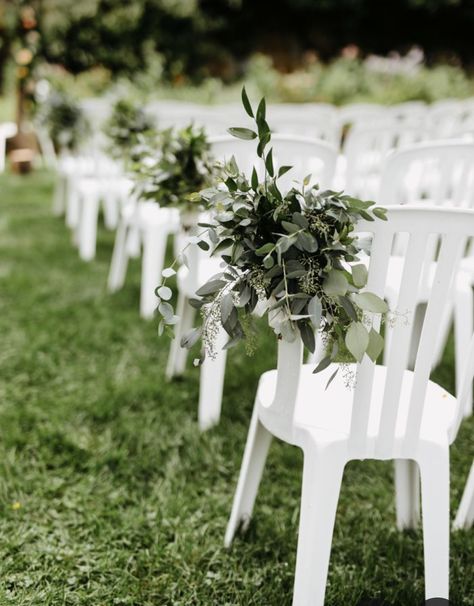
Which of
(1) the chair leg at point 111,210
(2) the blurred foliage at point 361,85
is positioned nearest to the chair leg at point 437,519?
(1) the chair leg at point 111,210

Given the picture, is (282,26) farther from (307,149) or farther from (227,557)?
(227,557)

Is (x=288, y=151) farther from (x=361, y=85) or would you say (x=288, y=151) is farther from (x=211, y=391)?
(x=361, y=85)

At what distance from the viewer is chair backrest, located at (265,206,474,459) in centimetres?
128

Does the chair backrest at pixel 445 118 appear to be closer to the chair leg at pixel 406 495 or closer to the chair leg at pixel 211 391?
the chair leg at pixel 211 391

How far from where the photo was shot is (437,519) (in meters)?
1.46

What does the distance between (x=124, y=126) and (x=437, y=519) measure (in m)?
2.48

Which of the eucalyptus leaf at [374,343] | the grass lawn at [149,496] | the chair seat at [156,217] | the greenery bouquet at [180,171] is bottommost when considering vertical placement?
the grass lawn at [149,496]

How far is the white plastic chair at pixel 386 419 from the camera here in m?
1.30

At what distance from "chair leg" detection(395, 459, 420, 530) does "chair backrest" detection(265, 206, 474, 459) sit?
15.5 inches

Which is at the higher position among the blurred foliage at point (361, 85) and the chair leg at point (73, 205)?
the blurred foliage at point (361, 85)

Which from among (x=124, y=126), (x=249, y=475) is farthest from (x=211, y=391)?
(x=124, y=126)

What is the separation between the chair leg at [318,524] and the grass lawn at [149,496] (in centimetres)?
24

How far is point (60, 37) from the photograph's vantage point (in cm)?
1012

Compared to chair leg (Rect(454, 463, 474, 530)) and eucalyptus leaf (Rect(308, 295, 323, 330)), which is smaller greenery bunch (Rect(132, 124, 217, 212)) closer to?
eucalyptus leaf (Rect(308, 295, 323, 330))
